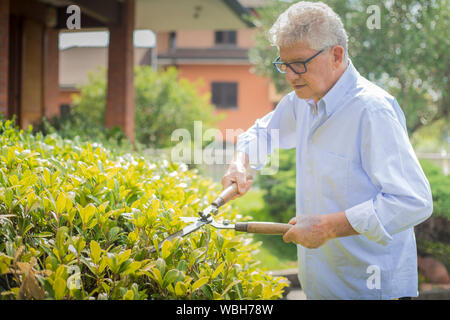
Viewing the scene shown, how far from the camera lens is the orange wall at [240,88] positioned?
1062 inches

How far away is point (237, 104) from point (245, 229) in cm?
2539

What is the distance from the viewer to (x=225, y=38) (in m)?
27.9

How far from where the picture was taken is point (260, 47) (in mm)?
12781

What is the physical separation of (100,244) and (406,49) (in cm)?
898

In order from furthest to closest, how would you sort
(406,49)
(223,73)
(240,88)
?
(223,73) → (240,88) → (406,49)

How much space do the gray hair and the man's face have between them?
0.03 m

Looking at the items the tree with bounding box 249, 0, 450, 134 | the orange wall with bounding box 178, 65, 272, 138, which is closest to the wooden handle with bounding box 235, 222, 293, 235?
the tree with bounding box 249, 0, 450, 134

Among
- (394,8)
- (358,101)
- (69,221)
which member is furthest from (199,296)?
(394,8)

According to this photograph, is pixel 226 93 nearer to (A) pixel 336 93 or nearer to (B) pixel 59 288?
(A) pixel 336 93

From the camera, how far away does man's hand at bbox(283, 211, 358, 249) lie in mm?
1935

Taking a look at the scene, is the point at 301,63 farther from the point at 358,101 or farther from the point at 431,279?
the point at 431,279

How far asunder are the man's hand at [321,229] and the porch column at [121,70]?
7.77 meters

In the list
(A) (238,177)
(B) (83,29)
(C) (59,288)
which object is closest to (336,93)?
(A) (238,177)

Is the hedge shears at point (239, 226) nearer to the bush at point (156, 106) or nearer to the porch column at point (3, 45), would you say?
the porch column at point (3, 45)
